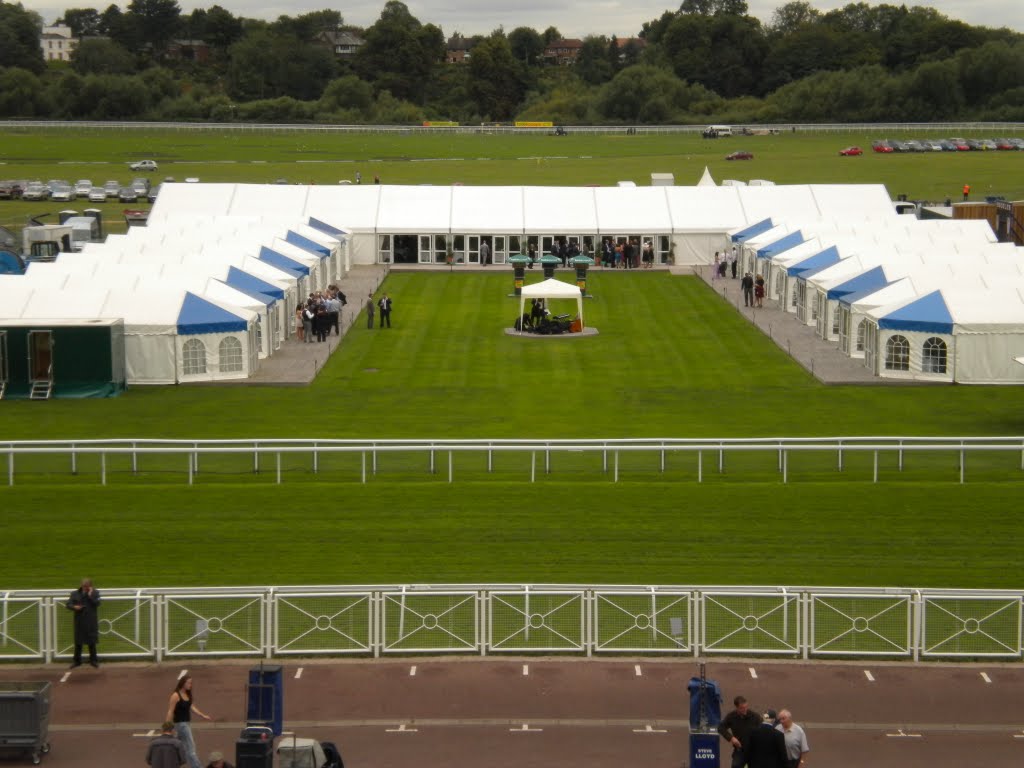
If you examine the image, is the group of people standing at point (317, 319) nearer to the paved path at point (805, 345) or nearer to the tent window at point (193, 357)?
the tent window at point (193, 357)

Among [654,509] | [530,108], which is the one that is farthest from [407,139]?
[654,509]

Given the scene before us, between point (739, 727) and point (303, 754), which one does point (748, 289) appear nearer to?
point (739, 727)

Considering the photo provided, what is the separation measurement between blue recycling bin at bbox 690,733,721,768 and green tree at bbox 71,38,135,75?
A: 182m

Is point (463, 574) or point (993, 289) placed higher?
point (993, 289)

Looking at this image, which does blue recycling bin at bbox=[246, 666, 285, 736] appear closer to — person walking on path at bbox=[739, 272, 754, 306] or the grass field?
the grass field

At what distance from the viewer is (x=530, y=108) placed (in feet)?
554

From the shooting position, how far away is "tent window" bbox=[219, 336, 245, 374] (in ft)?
132

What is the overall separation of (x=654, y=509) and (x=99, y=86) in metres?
138

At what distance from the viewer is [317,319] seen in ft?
150

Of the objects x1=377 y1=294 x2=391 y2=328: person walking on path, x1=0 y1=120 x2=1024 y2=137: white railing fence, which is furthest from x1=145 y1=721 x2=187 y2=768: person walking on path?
x1=0 y1=120 x2=1024 y2=137: white railing fence

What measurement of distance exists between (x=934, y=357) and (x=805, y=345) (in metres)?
5.32

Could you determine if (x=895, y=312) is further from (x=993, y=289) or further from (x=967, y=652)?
(x=967, y=652)

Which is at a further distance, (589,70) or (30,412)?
(589,70)

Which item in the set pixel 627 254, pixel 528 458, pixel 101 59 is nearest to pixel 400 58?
pixel 101 59
